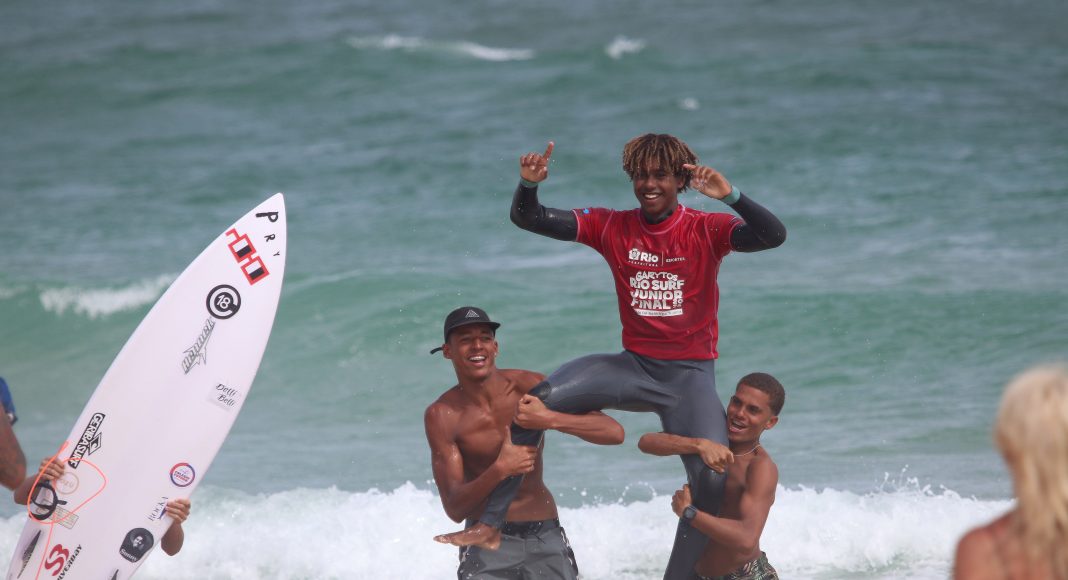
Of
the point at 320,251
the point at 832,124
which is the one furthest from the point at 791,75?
the point at 320,251

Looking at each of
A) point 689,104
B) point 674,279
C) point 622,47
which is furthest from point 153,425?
point 622,47

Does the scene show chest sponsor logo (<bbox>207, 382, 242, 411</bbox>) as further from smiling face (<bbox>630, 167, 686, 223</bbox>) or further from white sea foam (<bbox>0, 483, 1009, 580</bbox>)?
smiling face (<bbox>630, 167, 686, 223</bbox>)

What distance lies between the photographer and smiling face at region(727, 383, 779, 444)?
5418 mm

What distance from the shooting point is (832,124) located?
1920 cm

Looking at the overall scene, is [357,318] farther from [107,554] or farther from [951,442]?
[107,554]

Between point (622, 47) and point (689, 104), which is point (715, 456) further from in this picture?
point (622, 47)

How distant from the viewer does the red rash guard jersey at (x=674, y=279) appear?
5.39m

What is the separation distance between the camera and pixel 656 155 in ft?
17.5

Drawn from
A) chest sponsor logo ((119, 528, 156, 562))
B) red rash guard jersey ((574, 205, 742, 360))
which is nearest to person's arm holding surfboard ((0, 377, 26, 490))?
chest sponsor logo ((119, 528, 156, 562))

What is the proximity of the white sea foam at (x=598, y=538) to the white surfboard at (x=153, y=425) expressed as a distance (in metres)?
1.86

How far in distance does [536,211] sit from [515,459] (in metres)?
1.05

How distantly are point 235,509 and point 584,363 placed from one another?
165 inches

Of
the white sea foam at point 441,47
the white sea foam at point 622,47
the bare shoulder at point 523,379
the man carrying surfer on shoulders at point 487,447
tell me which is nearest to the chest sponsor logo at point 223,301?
the man carrying surfer on shoulders at point 487,447

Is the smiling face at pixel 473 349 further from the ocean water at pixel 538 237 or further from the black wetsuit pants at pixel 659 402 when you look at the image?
the ocean water at pixel 538 237
